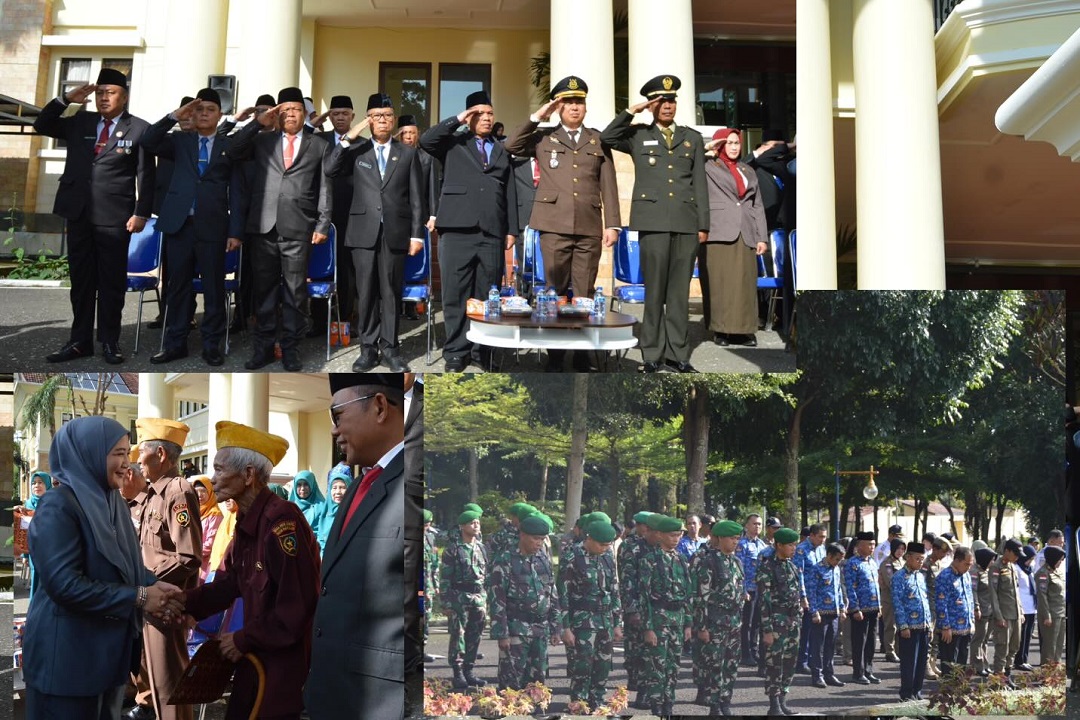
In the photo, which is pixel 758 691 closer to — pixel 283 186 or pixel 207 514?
pixel 207 514

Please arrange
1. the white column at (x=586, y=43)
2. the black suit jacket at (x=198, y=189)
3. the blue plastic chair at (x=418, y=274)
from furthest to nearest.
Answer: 1. the white column at (x=586, y=43)
2. the blue plastic chair at (x=418, y=274)
3. the black suit jacket at (x=198, y=189)

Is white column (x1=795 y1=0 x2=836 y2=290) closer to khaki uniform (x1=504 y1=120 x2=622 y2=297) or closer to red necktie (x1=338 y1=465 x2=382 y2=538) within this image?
A: khaki uniform (x1=504 y1=120 x2=622 y2=297)

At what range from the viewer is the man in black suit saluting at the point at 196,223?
304 inches

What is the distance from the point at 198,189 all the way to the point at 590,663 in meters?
4.27

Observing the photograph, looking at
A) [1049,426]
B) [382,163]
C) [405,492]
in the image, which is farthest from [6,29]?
[1049,426]

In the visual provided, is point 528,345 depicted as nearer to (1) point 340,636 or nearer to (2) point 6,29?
(1) point 340,636

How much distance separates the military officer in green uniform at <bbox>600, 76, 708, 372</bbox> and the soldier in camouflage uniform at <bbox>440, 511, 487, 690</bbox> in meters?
2.56

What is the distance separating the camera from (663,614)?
545cm

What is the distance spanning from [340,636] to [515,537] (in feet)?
3.15

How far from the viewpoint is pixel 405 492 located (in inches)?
206

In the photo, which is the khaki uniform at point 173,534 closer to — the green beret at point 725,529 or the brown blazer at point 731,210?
the green beret at point 725,529

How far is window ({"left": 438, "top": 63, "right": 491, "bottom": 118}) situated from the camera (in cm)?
1761

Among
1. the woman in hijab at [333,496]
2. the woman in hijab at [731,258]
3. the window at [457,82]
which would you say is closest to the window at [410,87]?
the window at [457,82]

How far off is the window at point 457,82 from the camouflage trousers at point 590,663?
43.3 feet
